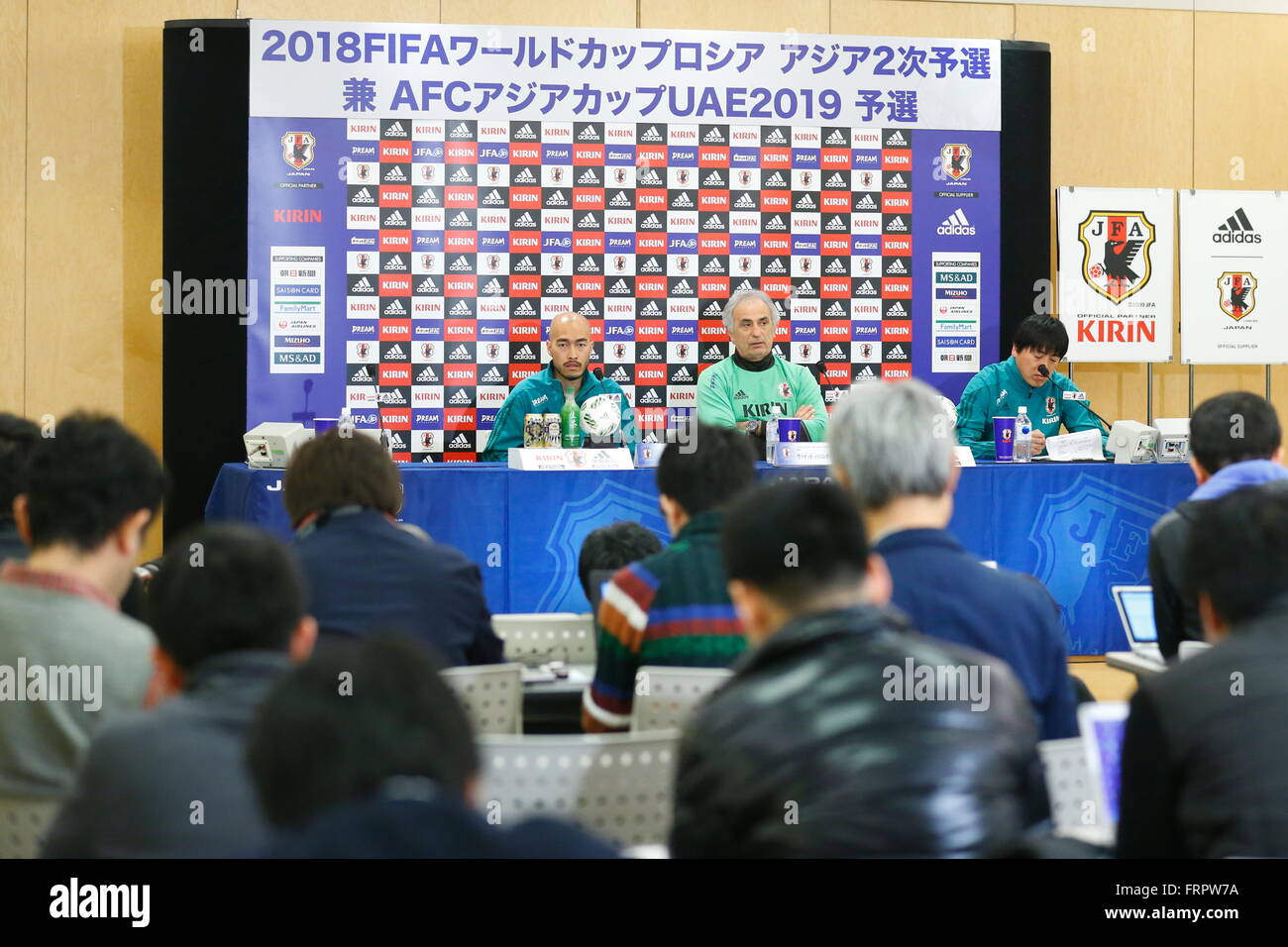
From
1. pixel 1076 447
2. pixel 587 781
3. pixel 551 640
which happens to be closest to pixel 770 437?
pixel 1076 447

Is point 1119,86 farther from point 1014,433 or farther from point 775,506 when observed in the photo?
point 775,506

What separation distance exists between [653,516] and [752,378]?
1.12 metres

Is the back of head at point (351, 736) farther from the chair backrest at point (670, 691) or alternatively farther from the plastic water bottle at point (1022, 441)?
the plastic water bottle at point (1022, 441)

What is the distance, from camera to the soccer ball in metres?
5.43

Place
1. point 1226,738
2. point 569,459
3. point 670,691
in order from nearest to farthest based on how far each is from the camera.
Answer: point 1226,738
point 670,691
point 569,459

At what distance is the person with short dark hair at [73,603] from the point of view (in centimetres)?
187

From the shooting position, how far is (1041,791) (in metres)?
1.73

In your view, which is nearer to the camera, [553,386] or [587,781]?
[587,781]

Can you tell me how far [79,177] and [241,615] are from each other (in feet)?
18.8

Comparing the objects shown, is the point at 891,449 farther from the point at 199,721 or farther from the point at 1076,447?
the point at 1076,447

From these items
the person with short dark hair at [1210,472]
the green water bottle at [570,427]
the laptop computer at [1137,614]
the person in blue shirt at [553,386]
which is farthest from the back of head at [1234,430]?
the person in blue shirt at [553,386]

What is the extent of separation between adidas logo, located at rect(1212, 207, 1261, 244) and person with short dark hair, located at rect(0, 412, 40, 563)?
6.36m

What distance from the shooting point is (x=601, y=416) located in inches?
214
